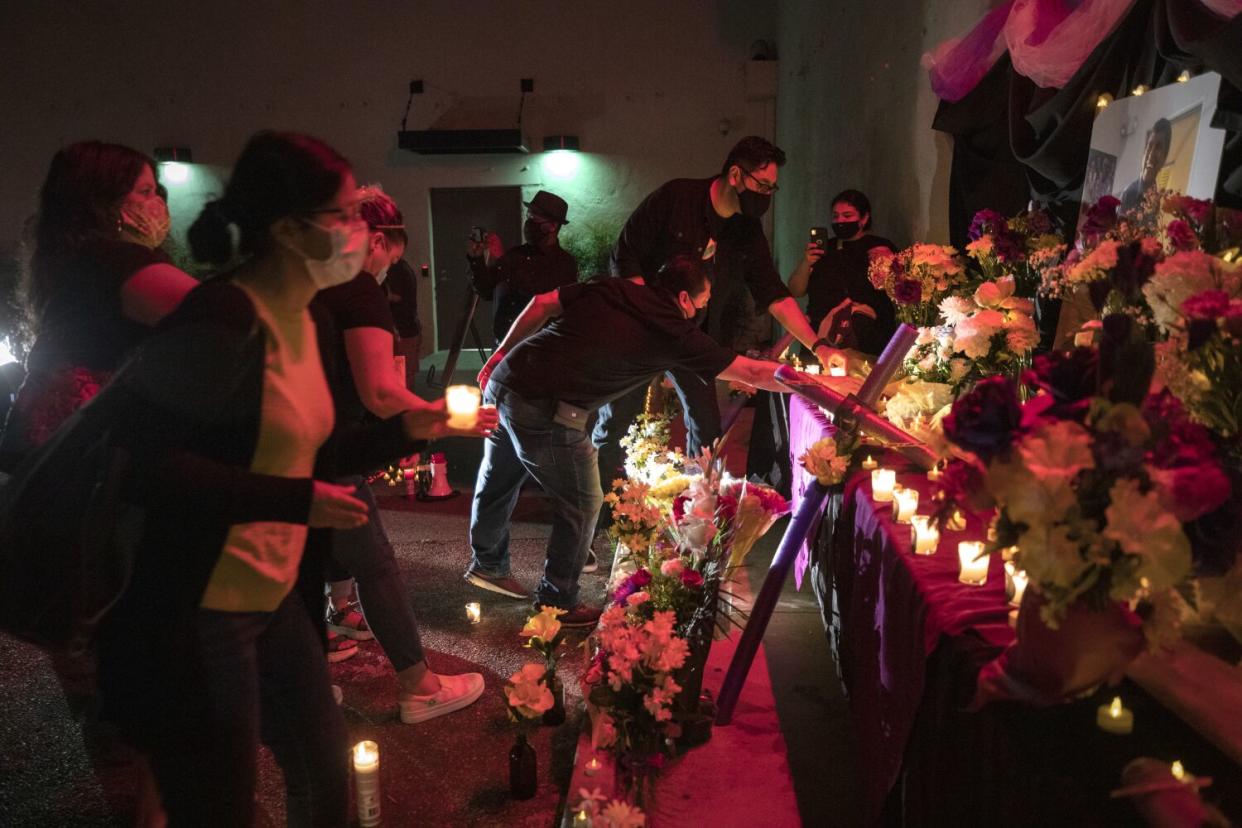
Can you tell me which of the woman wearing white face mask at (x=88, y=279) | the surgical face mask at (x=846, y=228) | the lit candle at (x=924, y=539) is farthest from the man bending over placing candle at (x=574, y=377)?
the surgical face mask at (x=846, y=228)

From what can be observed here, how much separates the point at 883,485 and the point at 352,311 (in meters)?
1.52

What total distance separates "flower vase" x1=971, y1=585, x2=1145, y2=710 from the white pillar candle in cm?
10

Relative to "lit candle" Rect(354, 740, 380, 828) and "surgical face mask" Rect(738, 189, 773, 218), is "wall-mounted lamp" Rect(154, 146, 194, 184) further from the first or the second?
"lit candle" Rect(354, 740, 380, 828)

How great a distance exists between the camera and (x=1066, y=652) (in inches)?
51.9

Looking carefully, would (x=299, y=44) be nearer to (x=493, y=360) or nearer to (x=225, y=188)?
(x=493, y=360)

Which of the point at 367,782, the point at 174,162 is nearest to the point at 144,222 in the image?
the point at 367,782

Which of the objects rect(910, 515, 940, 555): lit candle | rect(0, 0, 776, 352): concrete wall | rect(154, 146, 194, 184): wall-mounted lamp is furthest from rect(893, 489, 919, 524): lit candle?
rect(154, 146, 194, 184): wall-mounted lamp

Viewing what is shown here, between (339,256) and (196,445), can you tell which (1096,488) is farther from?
(196,445)

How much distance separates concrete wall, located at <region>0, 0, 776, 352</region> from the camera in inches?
441

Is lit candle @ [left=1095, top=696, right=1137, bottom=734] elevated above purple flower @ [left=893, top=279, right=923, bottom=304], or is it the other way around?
purple flower @ [left=893, top=279, right=923, bottom=304]

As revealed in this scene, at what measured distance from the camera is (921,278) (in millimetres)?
3613

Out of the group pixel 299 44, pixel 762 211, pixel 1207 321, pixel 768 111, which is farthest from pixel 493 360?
pixel 299 44

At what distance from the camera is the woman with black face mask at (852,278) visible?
5035 millimetres

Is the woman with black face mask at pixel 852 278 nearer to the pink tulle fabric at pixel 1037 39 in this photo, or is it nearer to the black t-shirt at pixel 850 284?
the black t-shirt at pixel 850 284
